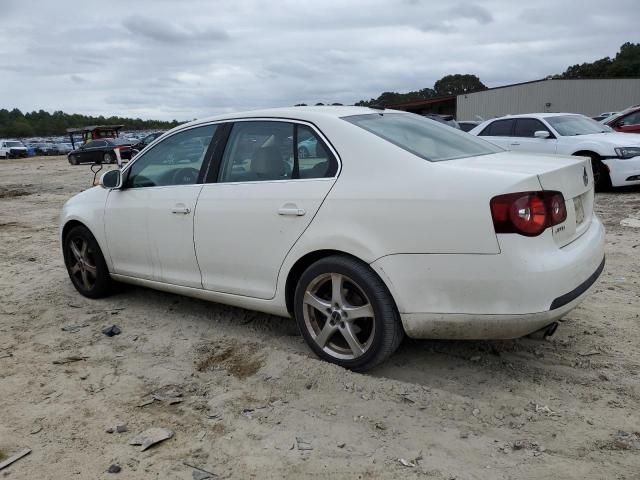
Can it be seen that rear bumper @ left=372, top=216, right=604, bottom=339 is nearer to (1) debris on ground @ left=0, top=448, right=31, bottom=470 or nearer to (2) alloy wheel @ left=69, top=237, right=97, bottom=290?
(1) debris on ground @ left=0, top=448, right=31, bottom=470

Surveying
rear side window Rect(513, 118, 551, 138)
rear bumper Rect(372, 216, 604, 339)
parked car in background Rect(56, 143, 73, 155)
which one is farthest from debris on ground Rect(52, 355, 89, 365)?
parked car in background Rect(56, 143, 73, 155)

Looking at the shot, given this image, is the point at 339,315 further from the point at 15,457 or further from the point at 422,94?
the point at 422,94

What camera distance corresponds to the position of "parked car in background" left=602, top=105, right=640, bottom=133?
1247 cm

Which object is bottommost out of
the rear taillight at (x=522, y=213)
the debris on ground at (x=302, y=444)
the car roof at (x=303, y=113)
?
the debris on ground at (x=302, y=444)

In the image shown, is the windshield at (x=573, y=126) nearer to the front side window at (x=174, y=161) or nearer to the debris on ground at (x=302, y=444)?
the front side window at (x=174, y=161)

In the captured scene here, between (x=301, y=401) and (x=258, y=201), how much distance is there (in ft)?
4.21

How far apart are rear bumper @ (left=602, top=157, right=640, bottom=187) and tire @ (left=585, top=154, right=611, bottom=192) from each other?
11 cm

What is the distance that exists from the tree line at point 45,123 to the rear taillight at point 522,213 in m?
95.8

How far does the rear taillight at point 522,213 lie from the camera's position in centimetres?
282

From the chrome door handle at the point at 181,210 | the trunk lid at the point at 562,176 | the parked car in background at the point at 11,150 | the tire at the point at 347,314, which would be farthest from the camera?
the parked car in background at the point at 11,150

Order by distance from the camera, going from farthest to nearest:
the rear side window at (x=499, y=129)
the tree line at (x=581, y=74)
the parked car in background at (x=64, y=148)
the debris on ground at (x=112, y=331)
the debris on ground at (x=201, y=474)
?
the tree line at (x=581, y=74) < the parked car in background at (x=64, y=148) < the rear side window at (x=499, y=129) < the debris on ground at (x=112, y=331) < the debris on ground at (x=201, y=474)

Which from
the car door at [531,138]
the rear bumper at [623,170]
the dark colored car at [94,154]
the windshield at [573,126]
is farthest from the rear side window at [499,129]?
the dark colored car at [94,154]

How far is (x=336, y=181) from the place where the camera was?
11.0 feet

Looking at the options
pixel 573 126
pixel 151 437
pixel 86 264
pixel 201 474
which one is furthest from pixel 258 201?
pixel 573 126
